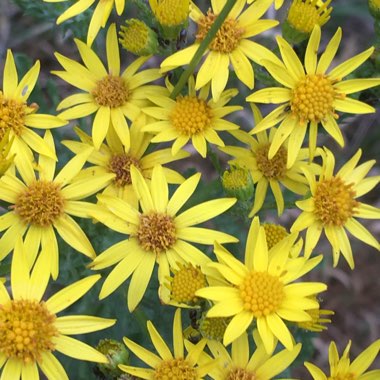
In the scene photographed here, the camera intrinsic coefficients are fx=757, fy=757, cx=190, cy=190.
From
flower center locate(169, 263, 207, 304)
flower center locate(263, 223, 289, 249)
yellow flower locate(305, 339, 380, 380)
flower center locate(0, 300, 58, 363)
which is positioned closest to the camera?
flower center locate(0, 300, 58, 363)

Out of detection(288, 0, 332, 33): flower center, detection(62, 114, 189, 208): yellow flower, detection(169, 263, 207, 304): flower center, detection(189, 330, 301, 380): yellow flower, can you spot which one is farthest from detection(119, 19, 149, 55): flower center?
detection(189, 330, 301, 380): yellow flower

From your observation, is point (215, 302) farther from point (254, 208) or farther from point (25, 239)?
point (25, 239)

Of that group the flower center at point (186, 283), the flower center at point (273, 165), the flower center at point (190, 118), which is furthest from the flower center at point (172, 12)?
the flower center at point (186, 283)

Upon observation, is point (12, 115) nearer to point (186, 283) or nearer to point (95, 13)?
point (95, 13)

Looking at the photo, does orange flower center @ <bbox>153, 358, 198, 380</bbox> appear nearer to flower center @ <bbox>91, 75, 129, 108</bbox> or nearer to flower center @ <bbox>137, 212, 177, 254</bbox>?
flower center @ <bbox>137, 212, 177, 254</bbox>

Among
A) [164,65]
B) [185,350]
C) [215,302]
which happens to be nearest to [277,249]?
[215,302]

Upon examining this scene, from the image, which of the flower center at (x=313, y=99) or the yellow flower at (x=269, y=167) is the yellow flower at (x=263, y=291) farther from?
the flower center at (x=313, y=99)
